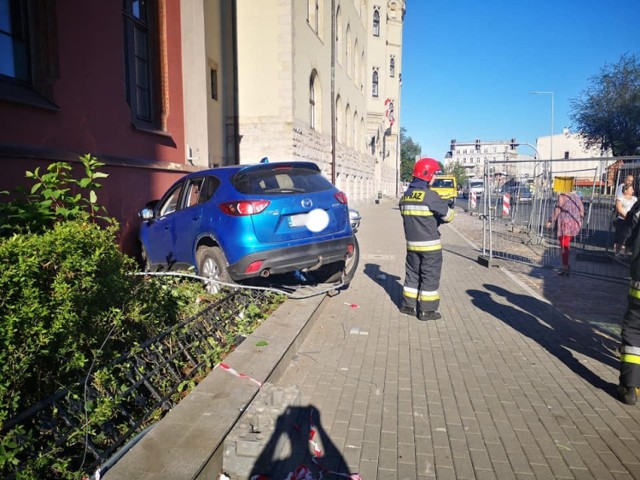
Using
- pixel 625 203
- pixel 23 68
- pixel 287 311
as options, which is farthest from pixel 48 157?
pixel 625 203

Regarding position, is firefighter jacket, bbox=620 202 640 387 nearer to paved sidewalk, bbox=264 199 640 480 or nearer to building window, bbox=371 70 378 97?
paved sidewalk, bbox=264 199 640 480

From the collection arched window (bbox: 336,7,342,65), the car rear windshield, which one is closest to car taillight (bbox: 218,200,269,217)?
the car rear windshield

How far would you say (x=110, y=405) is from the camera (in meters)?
2.69

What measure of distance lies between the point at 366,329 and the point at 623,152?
114ft

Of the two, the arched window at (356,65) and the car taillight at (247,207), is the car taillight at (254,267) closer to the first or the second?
the car taillight at (247,207)

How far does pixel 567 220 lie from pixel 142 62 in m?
9.43

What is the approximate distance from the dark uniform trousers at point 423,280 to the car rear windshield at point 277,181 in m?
1.56

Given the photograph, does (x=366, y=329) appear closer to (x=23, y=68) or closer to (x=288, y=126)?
(x=23, y=68)

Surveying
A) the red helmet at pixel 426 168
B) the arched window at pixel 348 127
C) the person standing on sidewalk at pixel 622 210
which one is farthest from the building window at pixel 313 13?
the red helmet at pixel 426 168

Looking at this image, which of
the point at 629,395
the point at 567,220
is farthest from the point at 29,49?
the point at 567,220

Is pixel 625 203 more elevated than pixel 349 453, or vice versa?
pixel 625 203

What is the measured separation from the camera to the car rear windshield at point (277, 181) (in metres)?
5.37

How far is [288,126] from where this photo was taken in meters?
17.8

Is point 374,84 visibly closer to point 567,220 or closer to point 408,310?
point 567,220
